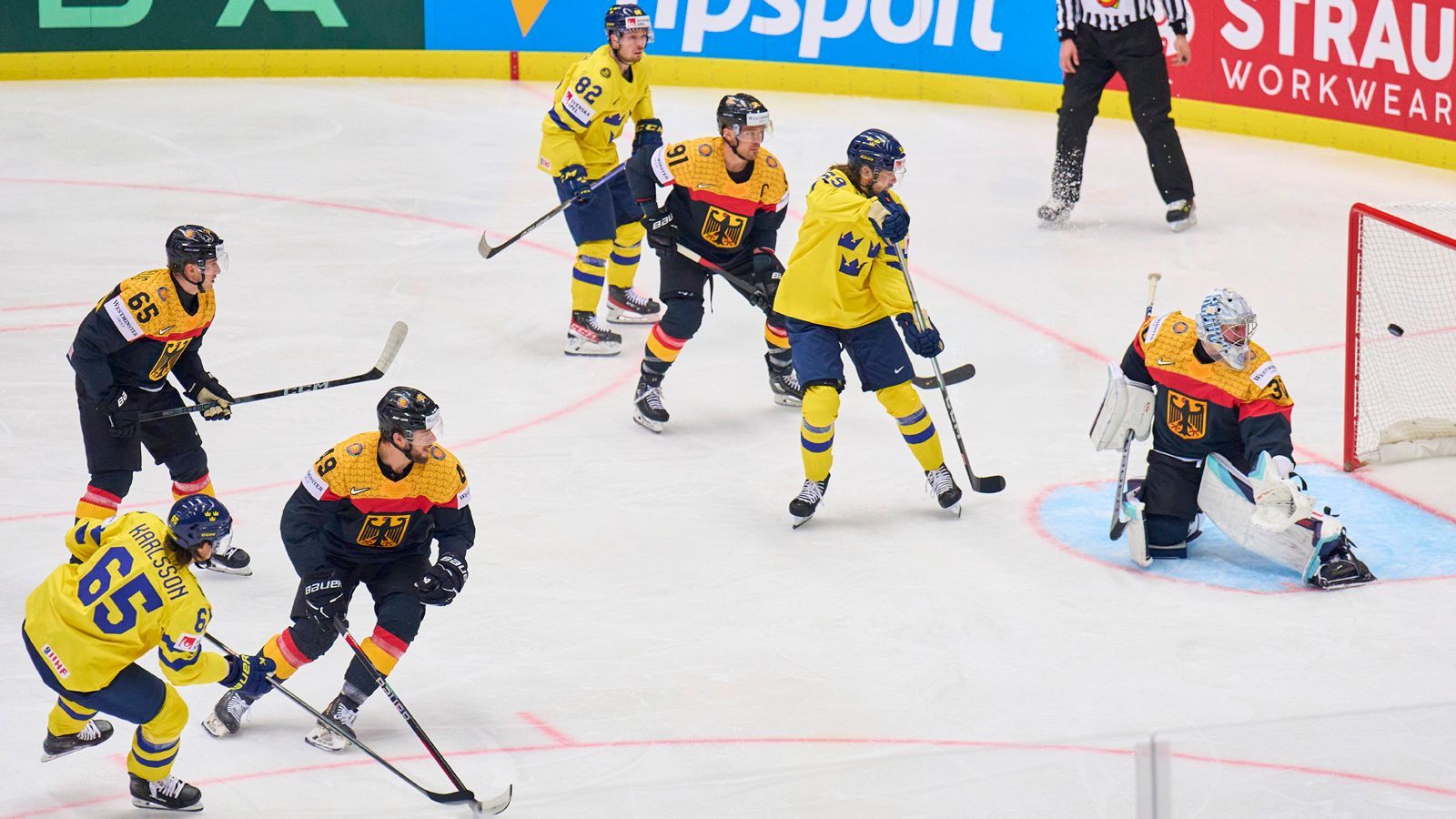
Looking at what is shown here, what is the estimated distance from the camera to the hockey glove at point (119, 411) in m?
5.28

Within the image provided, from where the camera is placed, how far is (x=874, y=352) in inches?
231

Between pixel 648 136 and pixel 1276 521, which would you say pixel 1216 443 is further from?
pixel 648 136

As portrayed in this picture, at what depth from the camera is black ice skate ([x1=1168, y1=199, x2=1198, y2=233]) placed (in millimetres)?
9117

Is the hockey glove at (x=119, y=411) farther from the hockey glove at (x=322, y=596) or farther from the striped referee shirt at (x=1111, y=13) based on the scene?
the striped referee shirt at (x=1111, y=13)

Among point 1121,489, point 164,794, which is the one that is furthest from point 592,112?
point 164,794

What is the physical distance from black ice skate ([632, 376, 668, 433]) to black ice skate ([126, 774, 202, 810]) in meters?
2.92

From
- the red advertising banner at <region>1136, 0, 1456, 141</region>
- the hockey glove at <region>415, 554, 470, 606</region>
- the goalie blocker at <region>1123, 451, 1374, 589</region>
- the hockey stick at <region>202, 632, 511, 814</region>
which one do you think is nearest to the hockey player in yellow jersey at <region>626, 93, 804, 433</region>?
the goalie blocker at <region>1123, 451, 1374, 589</region>

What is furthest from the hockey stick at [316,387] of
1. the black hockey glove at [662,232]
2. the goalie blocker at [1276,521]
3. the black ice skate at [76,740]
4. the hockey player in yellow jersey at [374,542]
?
the goalie blocker at [1276,521]

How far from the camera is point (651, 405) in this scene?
6.82m

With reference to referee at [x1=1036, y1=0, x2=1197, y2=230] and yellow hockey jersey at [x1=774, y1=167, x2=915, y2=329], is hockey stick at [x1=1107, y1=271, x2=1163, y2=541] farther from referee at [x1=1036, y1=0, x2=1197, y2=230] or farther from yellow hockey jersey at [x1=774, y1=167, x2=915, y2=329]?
referee at [x1=1036, y1=0, x2=1197, y2=230]

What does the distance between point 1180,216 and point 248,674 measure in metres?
6.14

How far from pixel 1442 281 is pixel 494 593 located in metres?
4.30

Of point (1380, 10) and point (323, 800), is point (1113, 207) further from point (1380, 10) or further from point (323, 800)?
point (323, 800)

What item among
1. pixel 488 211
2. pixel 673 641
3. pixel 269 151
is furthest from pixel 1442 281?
pixel 269 151
